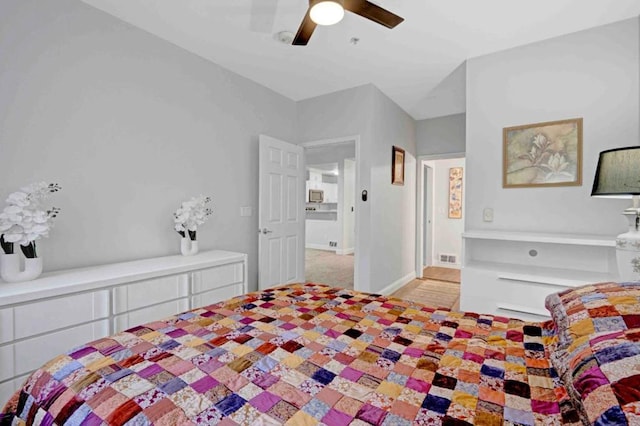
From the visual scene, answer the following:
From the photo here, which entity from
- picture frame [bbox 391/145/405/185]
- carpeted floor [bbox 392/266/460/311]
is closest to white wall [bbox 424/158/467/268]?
carpeted floor [bbox 392/266/460/311]

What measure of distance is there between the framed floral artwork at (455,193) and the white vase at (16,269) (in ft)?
19.4

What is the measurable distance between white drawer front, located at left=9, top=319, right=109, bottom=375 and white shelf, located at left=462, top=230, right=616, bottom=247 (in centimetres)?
276

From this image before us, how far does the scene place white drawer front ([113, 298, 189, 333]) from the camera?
1.95 m

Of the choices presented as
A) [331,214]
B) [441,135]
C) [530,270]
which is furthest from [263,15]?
[331,214]

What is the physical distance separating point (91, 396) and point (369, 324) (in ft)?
3.27

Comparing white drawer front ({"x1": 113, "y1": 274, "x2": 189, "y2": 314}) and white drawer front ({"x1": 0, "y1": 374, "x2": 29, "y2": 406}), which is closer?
white drawer front ({"x1": 0, "y1": 374, "x2": 29, "y2": 406})

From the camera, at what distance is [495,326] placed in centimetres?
135

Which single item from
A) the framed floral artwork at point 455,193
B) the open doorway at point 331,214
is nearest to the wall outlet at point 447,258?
the framed floral artwork at point 455,193

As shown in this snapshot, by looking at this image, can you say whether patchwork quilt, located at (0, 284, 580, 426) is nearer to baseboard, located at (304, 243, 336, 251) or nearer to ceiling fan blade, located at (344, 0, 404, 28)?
ceiling fan blade, located at (344, 0, 404, 28)

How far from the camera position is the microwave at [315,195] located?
8.71 metres

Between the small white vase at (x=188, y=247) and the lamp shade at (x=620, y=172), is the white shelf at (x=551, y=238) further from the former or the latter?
the small white vase at (x=188, y=247)

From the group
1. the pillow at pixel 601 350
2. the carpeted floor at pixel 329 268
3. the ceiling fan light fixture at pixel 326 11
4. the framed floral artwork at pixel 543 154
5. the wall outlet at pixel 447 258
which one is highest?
the ceiling fan light fixture at pixel 326 11

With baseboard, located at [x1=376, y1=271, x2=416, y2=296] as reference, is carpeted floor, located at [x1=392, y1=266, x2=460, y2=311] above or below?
below

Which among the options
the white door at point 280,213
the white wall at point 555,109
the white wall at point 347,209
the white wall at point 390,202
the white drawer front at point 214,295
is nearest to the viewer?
the white wall at point 555,109
